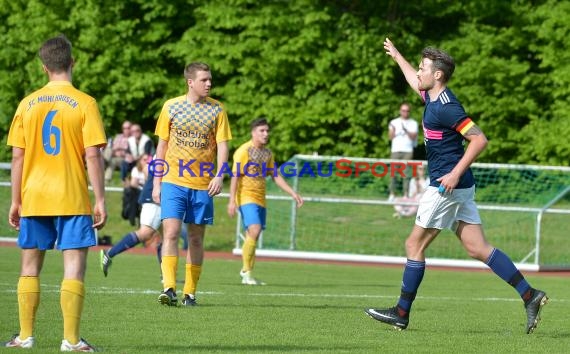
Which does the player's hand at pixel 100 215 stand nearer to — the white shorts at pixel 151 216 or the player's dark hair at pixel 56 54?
the player's dark hair at pixel 56 54

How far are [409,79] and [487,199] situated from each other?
467 inches

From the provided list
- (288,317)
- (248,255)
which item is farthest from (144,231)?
(288,317)

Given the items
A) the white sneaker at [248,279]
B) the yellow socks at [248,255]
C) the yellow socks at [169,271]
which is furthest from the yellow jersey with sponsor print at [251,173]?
the yellow socks at [169,271]

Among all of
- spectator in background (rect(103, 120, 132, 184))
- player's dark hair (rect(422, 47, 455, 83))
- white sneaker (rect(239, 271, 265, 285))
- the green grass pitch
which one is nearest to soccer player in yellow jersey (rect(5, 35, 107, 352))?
the green grass pitch

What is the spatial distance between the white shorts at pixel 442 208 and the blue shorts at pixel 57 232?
116 inches

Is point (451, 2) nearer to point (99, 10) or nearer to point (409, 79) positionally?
point (99, 10)

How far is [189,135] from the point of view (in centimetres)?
1091

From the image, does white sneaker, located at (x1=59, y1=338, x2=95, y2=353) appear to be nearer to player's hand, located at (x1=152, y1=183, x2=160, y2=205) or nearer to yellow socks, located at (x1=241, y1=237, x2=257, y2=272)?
player's hand, located at (x1=152, y1=183, x2=160, y2=205)

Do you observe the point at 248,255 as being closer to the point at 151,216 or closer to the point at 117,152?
the point at 151,216

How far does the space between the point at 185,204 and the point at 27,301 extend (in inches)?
143

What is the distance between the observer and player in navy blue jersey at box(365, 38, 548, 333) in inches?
360

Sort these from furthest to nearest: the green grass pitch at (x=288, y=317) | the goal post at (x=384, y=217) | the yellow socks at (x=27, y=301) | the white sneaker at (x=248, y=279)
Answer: the goal post at (x=384, y=217)
the white sneaker at (x=248, y=279)
the green grass pitch at (x=288, y=317)
the yellow socks at (x=27, y=301)

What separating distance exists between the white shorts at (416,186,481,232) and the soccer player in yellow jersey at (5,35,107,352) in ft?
9.58

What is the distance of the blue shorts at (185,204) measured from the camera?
425 inches
